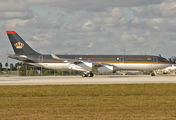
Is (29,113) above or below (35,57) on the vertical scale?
below

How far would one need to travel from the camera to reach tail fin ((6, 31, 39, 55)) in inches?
1865

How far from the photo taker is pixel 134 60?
47.3 m

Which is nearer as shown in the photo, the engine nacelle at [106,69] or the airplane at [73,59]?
the engine nacelle at [106,69]

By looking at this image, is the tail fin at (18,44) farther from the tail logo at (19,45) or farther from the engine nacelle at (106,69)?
the engine nacelle at (106,69)

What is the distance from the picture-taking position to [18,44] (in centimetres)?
4759

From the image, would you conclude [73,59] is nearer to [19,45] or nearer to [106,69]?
[106,69]

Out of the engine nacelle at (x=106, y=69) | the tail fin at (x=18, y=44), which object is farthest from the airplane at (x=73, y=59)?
the engine nacelle at (x=106, y=69)

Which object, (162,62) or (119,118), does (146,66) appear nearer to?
(162,62)

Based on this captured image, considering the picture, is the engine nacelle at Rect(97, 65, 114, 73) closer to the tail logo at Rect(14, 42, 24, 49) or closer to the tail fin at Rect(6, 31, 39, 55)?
the tail fin at Rect(6, 31, 39, 55)

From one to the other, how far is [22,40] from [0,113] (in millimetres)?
39325

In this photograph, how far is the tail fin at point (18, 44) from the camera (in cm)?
4738

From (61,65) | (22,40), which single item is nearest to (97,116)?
(61,65)

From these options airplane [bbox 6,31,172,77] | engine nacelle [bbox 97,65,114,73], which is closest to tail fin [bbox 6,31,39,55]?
airplane [bbox 6,31,172,77]

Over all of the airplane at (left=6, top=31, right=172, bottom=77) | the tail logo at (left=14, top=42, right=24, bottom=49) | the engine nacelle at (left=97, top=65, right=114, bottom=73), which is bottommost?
the engine nacelle at (left=97, top=65, right=114, bottom=73)
